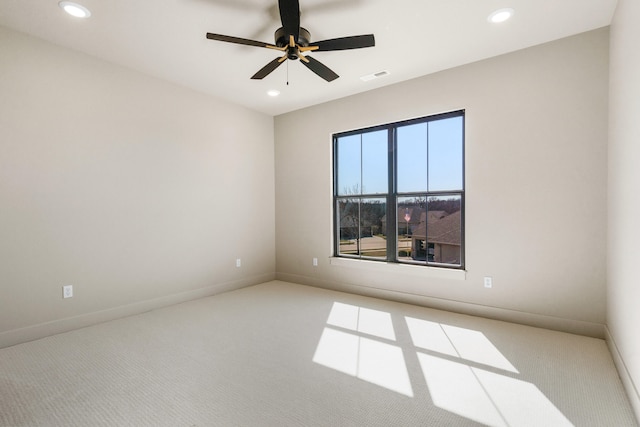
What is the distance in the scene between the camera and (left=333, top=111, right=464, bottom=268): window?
12.0 ft

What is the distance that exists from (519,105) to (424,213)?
1.51 m

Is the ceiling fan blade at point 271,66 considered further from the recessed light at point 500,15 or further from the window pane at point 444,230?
the window pane at point 444,230

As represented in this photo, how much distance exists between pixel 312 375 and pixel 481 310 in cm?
217

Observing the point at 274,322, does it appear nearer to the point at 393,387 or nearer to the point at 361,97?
the point at 393,387

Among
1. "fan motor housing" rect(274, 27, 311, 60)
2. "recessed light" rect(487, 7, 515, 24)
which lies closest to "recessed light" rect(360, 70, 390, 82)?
"recessed light" rect(487, 7, 515, 24)

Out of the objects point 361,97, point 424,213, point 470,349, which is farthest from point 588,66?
point 470,349

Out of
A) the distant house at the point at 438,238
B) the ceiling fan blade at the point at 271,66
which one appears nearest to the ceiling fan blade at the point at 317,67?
the ceiling fan blade at the point at 271,66

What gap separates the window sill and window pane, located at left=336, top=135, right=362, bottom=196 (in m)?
1.02

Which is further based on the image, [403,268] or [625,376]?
[403,268]

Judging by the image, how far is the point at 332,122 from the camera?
15.1 feet

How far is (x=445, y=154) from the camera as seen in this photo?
3709 millimetres

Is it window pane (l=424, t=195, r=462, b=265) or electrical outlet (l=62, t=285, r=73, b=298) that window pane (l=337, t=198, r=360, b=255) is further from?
electrical outlet (l=62, t=285, r=73, b=298)

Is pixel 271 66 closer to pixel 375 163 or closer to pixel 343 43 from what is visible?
pixel 343 43

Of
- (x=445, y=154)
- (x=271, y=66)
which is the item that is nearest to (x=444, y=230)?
(x=445, y=154)
